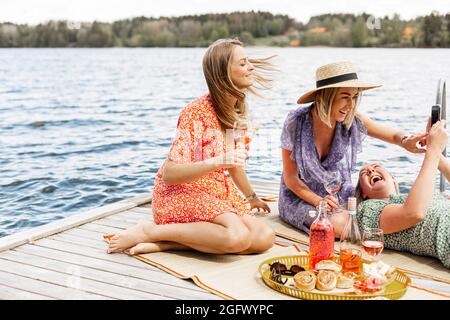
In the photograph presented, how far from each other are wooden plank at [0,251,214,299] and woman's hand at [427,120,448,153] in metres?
1.38

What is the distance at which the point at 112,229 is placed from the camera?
4.04 metres

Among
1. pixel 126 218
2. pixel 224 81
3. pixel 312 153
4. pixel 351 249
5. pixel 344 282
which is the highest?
pixel 224 81

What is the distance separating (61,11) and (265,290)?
44512mm

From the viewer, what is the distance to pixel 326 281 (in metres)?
2.82

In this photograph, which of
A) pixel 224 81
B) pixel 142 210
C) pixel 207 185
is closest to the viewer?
pixel 224 81

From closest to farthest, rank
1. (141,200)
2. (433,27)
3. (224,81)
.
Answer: (224,81)
(141,200)
(433,27)

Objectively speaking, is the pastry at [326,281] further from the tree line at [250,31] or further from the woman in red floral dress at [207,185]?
the tree line at [250,31]

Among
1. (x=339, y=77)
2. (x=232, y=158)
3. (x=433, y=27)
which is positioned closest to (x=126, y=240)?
(x=232, y=158)

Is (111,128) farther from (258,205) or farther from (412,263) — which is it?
(412,263)

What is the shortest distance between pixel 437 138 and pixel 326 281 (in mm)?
1002

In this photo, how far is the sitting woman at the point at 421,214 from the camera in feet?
10.6

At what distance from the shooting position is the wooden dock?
9.82ft

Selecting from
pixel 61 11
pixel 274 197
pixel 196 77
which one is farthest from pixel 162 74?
pixel 274 197
